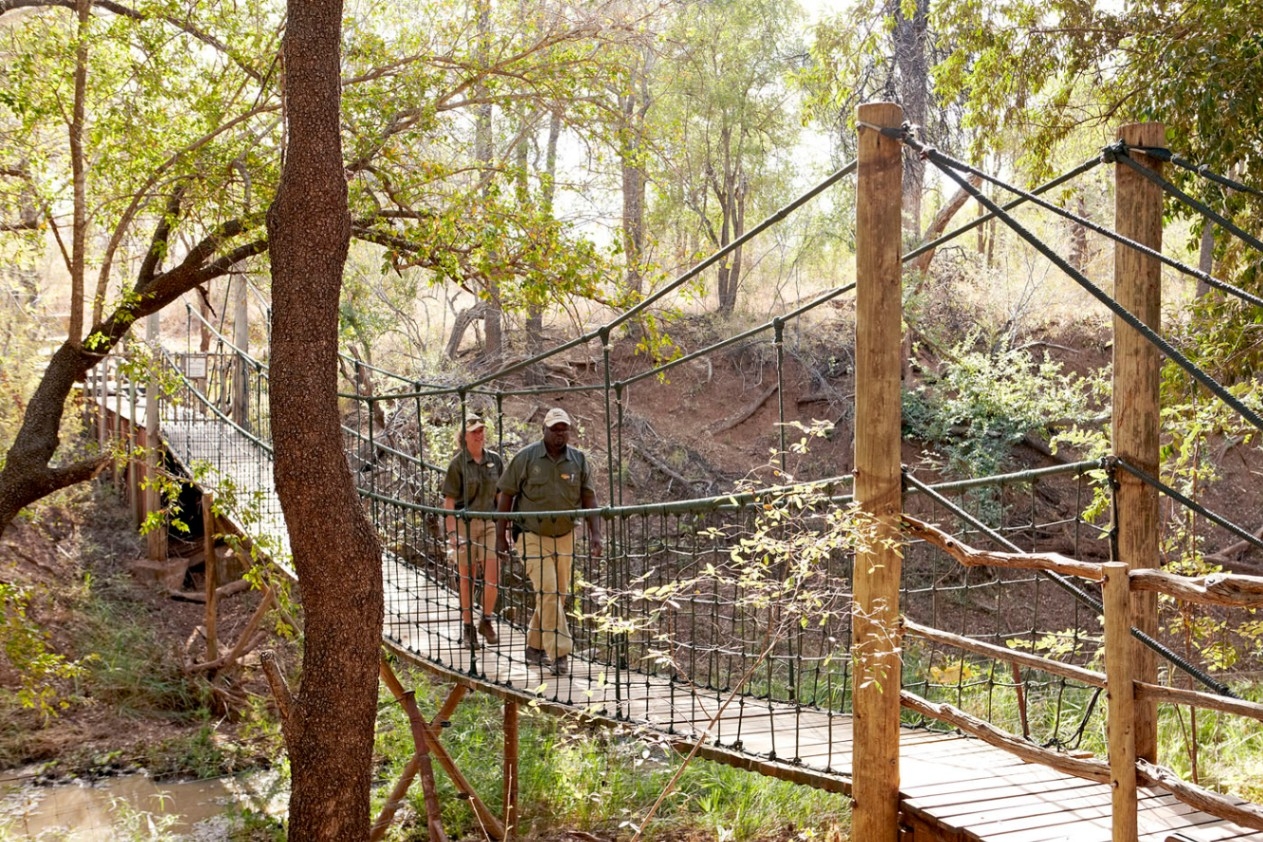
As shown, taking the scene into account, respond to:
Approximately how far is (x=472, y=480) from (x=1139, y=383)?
2778mm

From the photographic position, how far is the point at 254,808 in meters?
6.23

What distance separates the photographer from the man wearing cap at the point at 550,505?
14.3 feet

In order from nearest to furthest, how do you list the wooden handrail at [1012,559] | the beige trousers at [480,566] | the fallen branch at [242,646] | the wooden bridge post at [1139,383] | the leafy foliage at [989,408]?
1. the wooden handrail at [1012,559]
2. the wooden bridge post at [1139,383]
3. the beige trousers at [480,566]
4. the fallen branch at [242,646]
5. the leafy foliage at [989,408]

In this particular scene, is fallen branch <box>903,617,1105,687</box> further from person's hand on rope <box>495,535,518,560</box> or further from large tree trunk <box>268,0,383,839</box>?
person's hand on rope <box>495,535,518,560</box>

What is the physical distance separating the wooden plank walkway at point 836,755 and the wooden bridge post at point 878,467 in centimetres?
11

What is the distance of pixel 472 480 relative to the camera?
4.78 metres

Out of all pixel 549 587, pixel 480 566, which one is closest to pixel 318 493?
pixel 549 587

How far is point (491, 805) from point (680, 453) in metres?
5.17

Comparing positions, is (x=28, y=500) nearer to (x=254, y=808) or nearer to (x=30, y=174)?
(x=30, y=174)

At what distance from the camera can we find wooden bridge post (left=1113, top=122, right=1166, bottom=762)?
2.73m

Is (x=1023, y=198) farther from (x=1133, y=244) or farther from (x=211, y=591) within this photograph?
(x=211, y=591)

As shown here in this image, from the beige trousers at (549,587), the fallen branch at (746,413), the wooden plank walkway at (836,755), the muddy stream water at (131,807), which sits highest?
the fallen branch at (746,413)

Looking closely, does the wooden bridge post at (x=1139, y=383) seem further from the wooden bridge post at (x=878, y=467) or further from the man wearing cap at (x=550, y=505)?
the man wearing cap at (x=550, y=505)

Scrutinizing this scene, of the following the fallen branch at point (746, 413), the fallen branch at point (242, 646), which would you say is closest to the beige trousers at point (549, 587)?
the fallen branch at point (242, 646)
